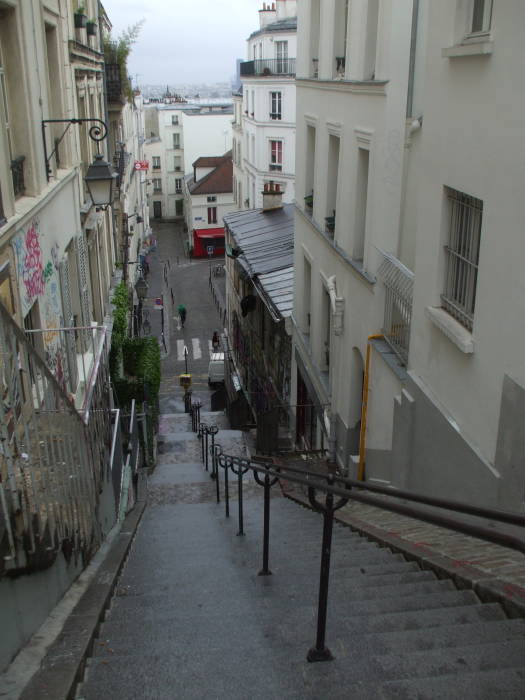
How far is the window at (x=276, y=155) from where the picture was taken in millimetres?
35438

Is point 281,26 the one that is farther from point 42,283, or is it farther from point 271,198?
point 42,283

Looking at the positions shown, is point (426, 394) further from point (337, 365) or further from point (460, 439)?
point (337, 365)

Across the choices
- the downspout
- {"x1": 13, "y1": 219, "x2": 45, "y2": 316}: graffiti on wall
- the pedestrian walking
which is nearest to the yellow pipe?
the downspout

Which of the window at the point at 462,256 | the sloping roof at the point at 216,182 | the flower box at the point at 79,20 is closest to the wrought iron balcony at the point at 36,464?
the window at the point at 462,256

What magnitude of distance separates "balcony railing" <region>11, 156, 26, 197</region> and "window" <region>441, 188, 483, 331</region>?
505cm

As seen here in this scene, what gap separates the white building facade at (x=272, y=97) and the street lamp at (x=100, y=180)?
1026 inches

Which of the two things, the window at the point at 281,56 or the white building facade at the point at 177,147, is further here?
the white building facade at the point at 177,147

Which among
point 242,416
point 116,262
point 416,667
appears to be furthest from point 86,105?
point 416,667

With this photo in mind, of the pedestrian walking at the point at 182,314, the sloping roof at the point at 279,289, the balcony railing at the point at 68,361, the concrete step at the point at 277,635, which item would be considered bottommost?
the pedestrian walking at the point at 182,314

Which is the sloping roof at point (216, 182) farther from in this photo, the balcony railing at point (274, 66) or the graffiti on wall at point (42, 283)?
the graffiti on wall at point (42, 283)

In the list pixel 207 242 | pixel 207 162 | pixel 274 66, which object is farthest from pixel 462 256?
pixel 207 162

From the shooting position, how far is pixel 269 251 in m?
18.3

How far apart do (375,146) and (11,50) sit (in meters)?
4.71

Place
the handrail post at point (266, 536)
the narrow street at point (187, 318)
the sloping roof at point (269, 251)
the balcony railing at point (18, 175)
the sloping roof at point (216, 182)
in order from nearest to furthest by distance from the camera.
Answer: the handrail post at point (266, 536)
the balcony railing at point (18, 175)
the sloping roof at point (269, 251)
the narrow street at point (187, 318)
the sloping roof at point (216, 182)
